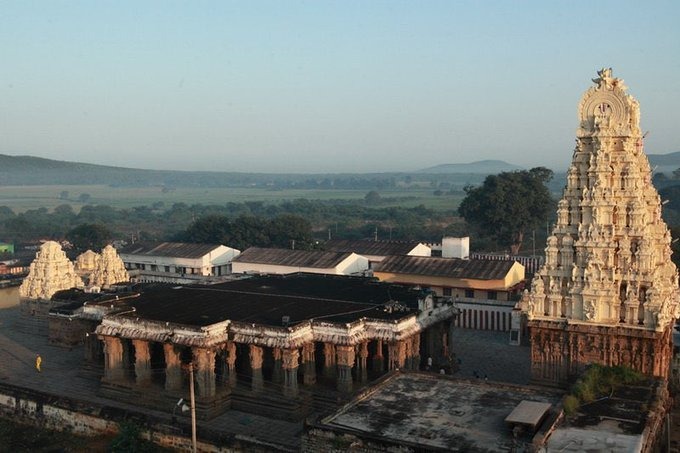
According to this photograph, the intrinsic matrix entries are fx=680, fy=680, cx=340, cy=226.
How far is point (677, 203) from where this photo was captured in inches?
4269

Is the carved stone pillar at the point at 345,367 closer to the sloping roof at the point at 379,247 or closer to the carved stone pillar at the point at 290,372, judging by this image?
the carved stone pillar at the point at 290,372

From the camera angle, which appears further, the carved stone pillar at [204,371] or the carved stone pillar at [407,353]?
the carved stone pillar at [407,353]

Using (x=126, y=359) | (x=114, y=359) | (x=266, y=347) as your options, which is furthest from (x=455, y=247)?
(x=114, y=359)

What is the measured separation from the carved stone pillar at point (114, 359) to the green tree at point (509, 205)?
2001 inches

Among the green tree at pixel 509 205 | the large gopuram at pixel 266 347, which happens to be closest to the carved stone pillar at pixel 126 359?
the large gopuram at pixel 266 347

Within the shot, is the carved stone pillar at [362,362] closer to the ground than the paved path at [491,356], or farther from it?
farther from it

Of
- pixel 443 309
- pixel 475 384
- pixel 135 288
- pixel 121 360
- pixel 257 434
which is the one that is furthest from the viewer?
pixel 135 288

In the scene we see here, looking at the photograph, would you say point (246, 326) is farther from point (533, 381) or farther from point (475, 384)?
point (533, 381)

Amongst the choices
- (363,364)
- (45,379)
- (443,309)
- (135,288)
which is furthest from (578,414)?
(135,288)

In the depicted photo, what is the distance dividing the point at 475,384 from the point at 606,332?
18.5 feet

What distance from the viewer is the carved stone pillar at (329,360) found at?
3033 cm

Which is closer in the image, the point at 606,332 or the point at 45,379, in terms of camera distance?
the point at 606,332

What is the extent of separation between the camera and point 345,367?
2888 centimetres

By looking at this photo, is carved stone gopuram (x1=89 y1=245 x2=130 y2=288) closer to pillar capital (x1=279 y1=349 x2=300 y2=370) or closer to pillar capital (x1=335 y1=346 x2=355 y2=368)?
pillar capital (x1=279 y1=349 x2=300 y2=370)
